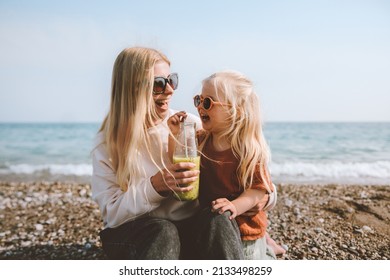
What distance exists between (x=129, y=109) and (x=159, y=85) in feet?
0.94

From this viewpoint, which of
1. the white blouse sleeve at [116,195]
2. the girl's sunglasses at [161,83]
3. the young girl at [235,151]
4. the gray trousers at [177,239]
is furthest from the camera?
the girl's sunglasses at [161,83]

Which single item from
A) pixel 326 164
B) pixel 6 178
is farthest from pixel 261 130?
pixel 326 164

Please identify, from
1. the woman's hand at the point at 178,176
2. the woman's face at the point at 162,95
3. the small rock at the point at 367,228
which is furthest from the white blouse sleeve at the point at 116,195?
the small rock at the point at 367,228

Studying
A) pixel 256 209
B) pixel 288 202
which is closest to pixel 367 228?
pixel 288 202

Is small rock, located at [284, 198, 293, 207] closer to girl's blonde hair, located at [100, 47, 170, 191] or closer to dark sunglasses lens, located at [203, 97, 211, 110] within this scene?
dark sunglasses lens, located at [203, 97, 211, 110]

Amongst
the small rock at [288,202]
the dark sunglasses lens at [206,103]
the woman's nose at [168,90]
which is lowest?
the small rock at [288,202]

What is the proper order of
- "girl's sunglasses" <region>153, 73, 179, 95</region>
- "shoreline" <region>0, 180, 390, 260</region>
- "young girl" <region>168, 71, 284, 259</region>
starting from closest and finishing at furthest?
"young girl" <region>168, 71, 284, 259</region> → "girl's sunglasses" <region>153, 73, 179, 95</region> → "shoreline" <region>0, 180, 390, 260</region>

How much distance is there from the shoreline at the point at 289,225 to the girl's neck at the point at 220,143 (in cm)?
144

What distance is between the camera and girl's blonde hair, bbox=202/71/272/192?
8.87ft

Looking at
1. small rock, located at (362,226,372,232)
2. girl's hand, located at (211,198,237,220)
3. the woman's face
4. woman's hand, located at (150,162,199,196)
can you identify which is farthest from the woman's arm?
small rock, located at (362,226,372,232)

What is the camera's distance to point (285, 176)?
32.2ft

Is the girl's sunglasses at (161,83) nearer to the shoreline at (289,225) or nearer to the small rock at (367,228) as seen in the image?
the shoreline at (289,225)

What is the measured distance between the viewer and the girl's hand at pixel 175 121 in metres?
2.74

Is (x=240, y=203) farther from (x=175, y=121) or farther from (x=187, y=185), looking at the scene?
(x=175, y=121)
